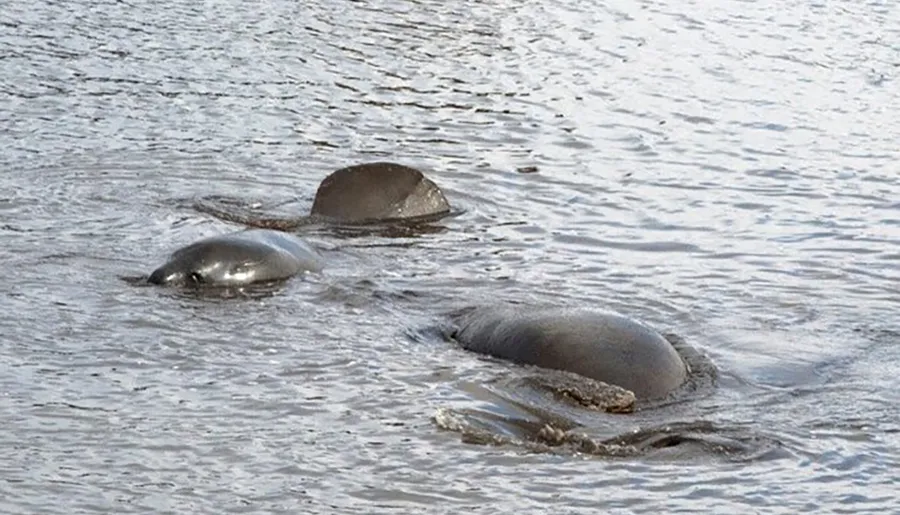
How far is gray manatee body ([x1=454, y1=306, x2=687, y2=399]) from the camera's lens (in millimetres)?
6642

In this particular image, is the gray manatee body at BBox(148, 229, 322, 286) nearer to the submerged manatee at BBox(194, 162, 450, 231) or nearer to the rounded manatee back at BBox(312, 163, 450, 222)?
the submerged manatee at BBox(194, 162, 450, 231)

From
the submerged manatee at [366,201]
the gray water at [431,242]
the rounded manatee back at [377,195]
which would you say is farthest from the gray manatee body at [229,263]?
the rounded manatee back at [377,195]

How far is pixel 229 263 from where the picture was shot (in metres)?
7.80

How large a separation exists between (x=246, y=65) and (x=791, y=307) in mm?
6187

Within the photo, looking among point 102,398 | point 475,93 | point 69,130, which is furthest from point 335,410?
point 475,93

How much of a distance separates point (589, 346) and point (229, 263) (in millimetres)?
1792

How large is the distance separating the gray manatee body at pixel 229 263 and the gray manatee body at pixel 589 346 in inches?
41.7

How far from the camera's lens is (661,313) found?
7977 millimetres

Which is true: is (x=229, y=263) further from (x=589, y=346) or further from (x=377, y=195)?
(x=377, y=195)

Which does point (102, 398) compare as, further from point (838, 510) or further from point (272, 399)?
point (838, 510)

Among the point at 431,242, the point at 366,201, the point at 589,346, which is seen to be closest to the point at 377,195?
the point at 366,201

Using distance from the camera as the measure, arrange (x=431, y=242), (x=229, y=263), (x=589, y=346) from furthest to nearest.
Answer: (x=431, y=242), (x=229, y=263), (x=589, y=346)

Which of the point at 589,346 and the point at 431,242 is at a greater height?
the point at 589,346

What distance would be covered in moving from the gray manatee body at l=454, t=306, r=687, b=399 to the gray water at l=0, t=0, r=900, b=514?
146 mm
